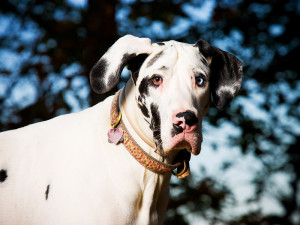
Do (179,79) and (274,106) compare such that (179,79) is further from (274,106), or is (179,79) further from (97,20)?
(274,106)

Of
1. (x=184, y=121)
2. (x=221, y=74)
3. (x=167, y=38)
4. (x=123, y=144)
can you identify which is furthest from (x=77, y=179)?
(x=167, y=38)

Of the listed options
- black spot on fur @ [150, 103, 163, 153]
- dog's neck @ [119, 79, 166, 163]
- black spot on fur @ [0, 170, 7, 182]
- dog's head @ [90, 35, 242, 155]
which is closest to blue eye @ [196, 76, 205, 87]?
dog's head @ [90, 35, 242, 155]

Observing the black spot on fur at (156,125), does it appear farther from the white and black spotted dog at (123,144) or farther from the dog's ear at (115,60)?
the dog's ear at (115,60)

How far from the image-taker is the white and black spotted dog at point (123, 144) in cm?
268

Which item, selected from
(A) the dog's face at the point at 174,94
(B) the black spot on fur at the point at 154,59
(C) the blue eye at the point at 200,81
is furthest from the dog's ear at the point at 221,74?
(B) the black spot on fur at the point at 154,59

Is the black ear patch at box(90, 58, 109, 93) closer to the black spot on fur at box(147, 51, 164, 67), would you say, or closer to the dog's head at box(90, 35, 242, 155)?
the dog's head at box(90, 35, 242, 155)

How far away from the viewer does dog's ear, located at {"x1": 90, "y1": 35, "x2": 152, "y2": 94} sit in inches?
114

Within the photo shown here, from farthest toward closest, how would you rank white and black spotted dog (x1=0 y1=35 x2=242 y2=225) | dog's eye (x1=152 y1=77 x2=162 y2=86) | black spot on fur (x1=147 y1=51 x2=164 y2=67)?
black spot on fur (x1=147 y1=51 x2=164 y2=67), dog's eye (x1=152 y1=77 x2=162 y2=86), white and black spotted dog (x1=0 y1=35 x2=242 y2=225)

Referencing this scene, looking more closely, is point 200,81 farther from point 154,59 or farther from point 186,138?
point 186,138

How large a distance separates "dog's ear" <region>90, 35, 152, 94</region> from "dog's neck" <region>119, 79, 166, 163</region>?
0.20m

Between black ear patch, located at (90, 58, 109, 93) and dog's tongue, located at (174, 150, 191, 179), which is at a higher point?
black ear patch, located at (90, 58, 109, 93)

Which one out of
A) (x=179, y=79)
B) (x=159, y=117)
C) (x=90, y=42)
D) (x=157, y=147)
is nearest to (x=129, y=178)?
(x=157, y=147)

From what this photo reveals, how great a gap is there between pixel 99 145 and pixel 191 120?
76cm

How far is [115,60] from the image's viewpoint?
115 inches
